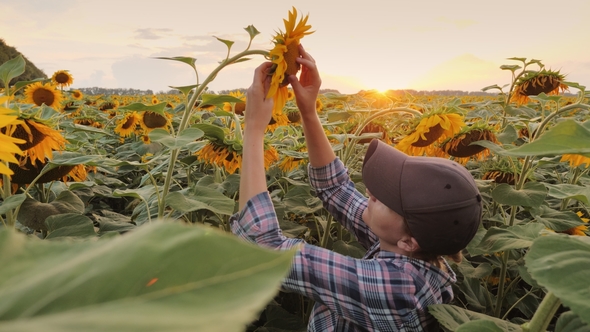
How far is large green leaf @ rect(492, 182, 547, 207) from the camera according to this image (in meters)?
1.79

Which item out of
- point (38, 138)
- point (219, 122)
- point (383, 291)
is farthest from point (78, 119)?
point (383, 291)

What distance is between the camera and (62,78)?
7445 mm

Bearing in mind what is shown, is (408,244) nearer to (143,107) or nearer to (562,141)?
(562,141)

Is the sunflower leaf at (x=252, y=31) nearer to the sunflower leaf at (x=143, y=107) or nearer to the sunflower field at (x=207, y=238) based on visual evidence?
the sunflower field at (x=207, y=238)

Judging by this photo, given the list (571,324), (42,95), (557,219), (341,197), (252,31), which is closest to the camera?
(571,324)

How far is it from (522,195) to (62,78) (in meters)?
7.62

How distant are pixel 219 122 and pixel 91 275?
3.26 m

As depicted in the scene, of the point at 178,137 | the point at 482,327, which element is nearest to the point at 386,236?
the point at 482,327

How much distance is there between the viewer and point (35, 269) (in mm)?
237

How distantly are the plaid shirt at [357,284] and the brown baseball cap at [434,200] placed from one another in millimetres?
98

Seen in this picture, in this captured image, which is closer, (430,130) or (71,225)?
(71,225)

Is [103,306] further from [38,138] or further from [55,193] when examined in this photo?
[55,193]

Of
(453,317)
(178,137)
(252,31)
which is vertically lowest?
A: (453,317)

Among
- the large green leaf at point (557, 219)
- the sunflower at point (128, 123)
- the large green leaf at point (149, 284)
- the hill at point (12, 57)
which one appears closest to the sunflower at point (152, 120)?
the sunflower at point (128, 123)
